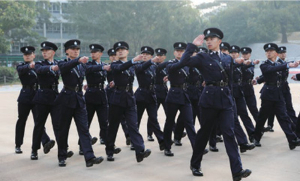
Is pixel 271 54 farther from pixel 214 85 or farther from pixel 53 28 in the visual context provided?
pixel 53 28

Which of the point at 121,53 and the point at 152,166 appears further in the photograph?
the point at 121,53

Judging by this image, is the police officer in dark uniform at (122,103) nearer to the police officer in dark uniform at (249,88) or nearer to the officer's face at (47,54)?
the officer's face at (47,54)

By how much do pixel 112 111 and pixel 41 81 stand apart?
1320mm

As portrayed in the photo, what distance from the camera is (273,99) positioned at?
8.71m

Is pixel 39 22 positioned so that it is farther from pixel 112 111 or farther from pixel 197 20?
pixel 112 111

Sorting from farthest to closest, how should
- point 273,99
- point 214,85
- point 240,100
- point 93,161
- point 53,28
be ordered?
1. point 53,28
2. point 240,100
3. point 273,99
4. point 93,161
5. point 214,85

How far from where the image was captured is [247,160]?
7.60 meters

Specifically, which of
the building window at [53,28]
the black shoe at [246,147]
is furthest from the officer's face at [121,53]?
the building window at [53,28]

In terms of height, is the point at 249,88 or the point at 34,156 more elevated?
the point at 249,88

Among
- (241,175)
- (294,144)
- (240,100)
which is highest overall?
(240,100)

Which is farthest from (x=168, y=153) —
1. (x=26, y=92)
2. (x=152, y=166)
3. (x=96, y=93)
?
(x=26, y=92)

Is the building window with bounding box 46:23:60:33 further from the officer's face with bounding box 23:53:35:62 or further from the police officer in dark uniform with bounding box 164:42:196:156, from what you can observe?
the police officer in dark uniform with bounding box 164:42:196:156

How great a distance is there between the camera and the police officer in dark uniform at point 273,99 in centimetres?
855

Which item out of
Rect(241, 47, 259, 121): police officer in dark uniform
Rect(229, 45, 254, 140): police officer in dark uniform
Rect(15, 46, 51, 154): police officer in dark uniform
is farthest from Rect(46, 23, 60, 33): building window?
Rect(15, 46, 51, 154): police officer in dark uniform
